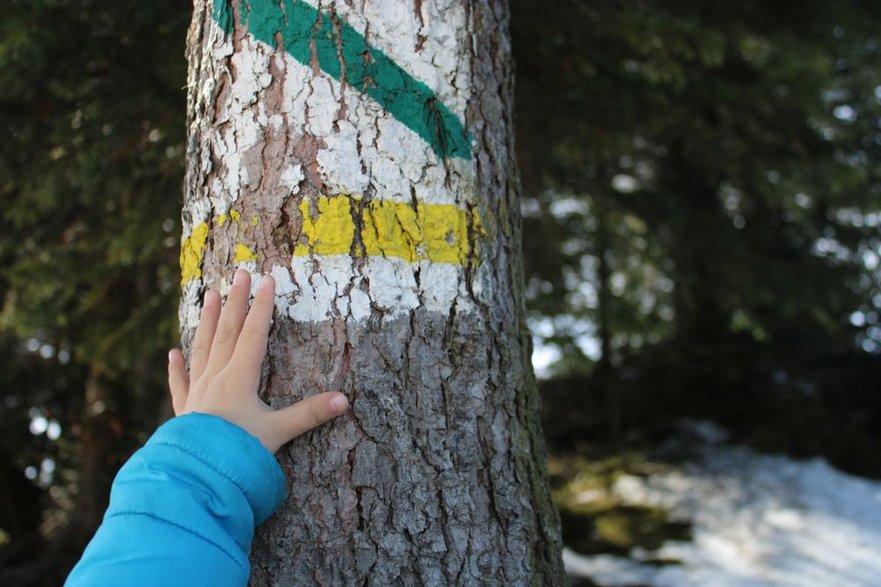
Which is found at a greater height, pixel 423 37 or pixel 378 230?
pixel 423 37

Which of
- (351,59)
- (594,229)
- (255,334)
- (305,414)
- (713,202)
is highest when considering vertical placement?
(713,202)

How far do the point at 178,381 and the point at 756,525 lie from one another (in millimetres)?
5070

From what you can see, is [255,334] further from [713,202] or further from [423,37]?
[713,202]

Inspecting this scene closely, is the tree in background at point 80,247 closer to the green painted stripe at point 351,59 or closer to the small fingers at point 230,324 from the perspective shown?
the green painted stripe at point 351,59

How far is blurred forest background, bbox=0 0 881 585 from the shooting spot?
3.29m

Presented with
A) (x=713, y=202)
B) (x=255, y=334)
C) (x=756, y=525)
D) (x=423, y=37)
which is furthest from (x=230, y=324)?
(x=713, y=202)

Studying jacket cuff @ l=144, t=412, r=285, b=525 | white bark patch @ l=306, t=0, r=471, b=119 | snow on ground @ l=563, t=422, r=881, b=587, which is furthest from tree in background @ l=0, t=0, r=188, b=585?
snow on ground @ l=563, t=422, r=881, b=587

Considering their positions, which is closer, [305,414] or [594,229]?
[305,414]

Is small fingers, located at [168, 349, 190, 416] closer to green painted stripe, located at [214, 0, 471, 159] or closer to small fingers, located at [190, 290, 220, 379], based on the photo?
small fingers, located at [190, 290, 220, 379]

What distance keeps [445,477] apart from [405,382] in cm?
19

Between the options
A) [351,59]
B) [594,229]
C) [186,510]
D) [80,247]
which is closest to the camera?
[186,510]

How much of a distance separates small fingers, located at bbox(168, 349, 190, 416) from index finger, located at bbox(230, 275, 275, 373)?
0.59 feet

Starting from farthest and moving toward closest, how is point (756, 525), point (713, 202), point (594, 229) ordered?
point (713, 202) < point (594, 229) < point (756, 525)

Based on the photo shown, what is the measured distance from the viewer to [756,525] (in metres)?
5.41
